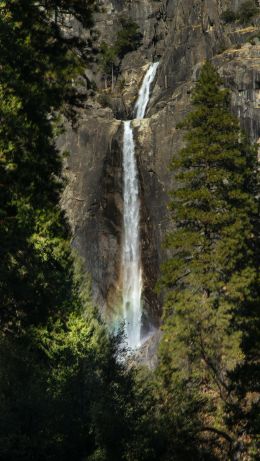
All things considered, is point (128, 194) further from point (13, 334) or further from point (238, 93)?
point (13, 334)

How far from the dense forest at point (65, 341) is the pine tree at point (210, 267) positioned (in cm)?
8

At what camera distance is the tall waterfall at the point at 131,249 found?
121ft

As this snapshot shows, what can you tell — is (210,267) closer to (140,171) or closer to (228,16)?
(140,171)

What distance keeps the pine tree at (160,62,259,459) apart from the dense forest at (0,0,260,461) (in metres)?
0.08

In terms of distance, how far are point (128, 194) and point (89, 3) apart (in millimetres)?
28039

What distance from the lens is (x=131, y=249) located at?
3931 cm

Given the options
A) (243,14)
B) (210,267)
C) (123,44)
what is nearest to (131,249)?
(210,267)

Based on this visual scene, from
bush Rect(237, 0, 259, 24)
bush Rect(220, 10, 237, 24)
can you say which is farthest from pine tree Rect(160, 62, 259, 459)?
bush Rect(220, 10, 237, 24)

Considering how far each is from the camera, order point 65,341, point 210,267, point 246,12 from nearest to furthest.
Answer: point 65,341, point 210,267, point 246,12

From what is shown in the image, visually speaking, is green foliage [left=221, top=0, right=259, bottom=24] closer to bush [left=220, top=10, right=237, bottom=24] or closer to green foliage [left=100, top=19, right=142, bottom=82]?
bush [left=220, top=10, right=237, bottom=24]

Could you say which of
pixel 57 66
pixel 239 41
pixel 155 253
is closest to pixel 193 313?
pixel 57 66

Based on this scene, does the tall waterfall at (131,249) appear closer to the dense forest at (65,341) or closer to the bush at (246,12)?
the dense forest at (65,341)

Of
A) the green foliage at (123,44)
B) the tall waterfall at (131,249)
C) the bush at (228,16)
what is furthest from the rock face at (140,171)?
the green foliage at (123,44)

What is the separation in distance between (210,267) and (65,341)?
634 centimetres
